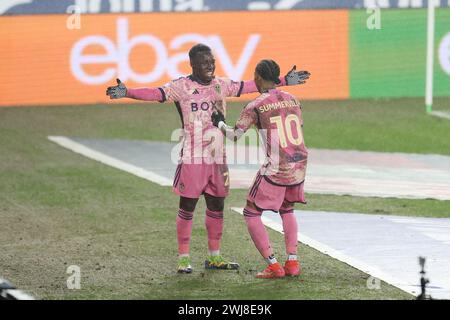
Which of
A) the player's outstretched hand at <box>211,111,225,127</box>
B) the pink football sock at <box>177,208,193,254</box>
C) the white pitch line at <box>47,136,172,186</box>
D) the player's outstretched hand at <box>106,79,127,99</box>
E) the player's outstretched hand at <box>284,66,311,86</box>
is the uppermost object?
the player's outstretched hand at <box>284,66,311,86</box>

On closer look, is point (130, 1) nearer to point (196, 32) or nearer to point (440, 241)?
point (196, 32)

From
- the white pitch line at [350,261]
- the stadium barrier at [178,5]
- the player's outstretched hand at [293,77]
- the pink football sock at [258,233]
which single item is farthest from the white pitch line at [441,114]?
the pink football sock at [258,233]

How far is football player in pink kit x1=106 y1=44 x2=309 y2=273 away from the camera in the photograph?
11.5m

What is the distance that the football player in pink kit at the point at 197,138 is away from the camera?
37.7 ft

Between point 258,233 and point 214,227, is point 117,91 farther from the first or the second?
point 258,233

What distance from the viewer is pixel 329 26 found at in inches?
968

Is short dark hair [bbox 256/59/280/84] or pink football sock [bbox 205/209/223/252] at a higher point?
short dark hair [bbox 256/59/280/84]

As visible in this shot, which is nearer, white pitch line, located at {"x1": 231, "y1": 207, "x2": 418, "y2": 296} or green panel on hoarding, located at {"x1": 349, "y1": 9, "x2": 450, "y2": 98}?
white pitch line, located at {"x1": 231, "y1": 207, "x2": 418, "y2": 296}

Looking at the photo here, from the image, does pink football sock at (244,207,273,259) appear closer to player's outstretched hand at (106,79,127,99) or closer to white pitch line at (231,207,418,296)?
white pitch line at (231,207,418,296)

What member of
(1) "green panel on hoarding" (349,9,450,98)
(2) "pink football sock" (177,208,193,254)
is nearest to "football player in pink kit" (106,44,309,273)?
(2) "pink football sock" (177,208,193,254)

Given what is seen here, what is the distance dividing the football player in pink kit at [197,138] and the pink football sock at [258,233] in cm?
42

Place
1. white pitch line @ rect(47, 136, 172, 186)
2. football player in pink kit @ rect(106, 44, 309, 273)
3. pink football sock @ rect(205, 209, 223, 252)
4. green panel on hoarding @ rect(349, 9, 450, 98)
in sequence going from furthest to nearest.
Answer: green panel on hoarding @ rect(349, 9, 450, 98) → white pitch line @ rect(47, 136, 172, 186) → pink football sock @ rect(205, 209, 223, 252) → football player in pink kit @ rect(106, 44, 309, 273)
